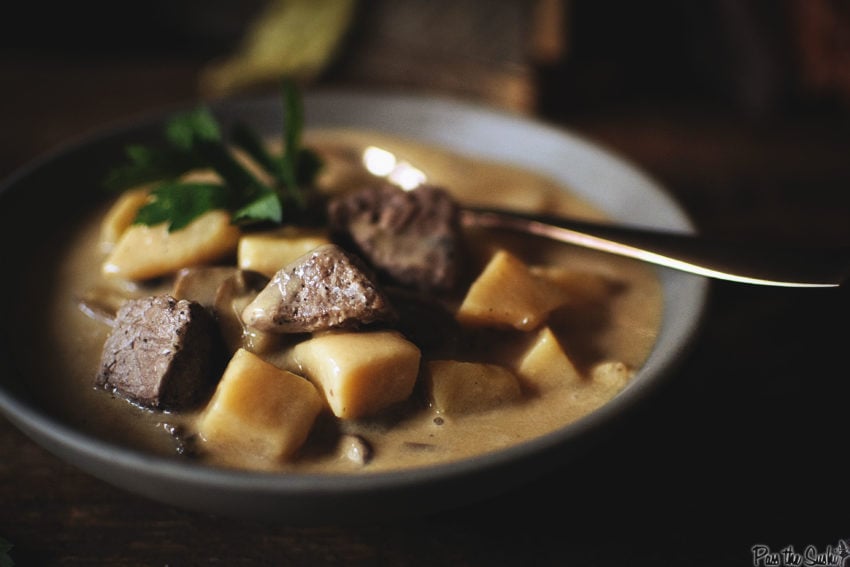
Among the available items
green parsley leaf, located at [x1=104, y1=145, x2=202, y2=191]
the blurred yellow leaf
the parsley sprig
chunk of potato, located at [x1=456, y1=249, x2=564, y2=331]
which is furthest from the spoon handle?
the blurred yellow leaf

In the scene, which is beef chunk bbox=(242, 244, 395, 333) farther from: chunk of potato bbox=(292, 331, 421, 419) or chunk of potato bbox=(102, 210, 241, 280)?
chunk of potato bbox=(102, 210, 241, 280)

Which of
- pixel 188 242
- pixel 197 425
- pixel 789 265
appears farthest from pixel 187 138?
pixel 789 265

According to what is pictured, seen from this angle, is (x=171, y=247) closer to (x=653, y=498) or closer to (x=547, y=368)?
(x=547, y=368)

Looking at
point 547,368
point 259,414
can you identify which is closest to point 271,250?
point 259,414

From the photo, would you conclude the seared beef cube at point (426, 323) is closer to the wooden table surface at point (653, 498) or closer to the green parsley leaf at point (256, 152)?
the wooden table surface at point (653, 498)

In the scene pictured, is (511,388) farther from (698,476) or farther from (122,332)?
(122,332)

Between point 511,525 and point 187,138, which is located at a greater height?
point 187,138
